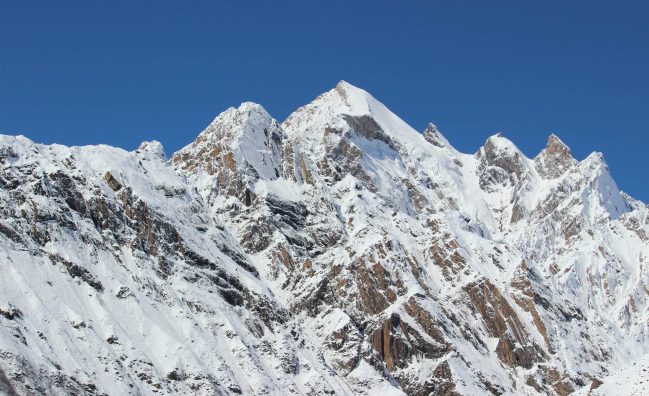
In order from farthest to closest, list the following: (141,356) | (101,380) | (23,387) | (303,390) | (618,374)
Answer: (303,390), (141,356), (101,380), (23,387), (618,374)

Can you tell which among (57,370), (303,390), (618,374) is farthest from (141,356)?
(618,374)

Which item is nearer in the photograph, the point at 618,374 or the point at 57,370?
the point at 618,374

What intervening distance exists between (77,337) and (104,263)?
2635 centimetres

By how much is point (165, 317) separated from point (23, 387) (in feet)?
154

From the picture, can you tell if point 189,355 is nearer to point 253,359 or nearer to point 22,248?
point 253,359

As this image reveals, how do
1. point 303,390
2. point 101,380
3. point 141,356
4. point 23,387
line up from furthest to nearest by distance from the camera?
point 303,390 → point 141,356 → point 101,380 → point 23,387

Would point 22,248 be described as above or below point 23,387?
above

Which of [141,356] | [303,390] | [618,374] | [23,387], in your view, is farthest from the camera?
[303,390]

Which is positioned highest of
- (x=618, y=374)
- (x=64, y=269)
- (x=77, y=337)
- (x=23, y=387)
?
(x=64, y=269)

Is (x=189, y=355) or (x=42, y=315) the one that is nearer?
(x=42, y=315)

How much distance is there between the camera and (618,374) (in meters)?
130

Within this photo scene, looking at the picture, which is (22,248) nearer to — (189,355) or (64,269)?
(64,269)

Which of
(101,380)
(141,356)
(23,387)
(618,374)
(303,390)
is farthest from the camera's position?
(303,390)

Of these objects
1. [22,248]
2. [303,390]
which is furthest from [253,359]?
[22,248]
